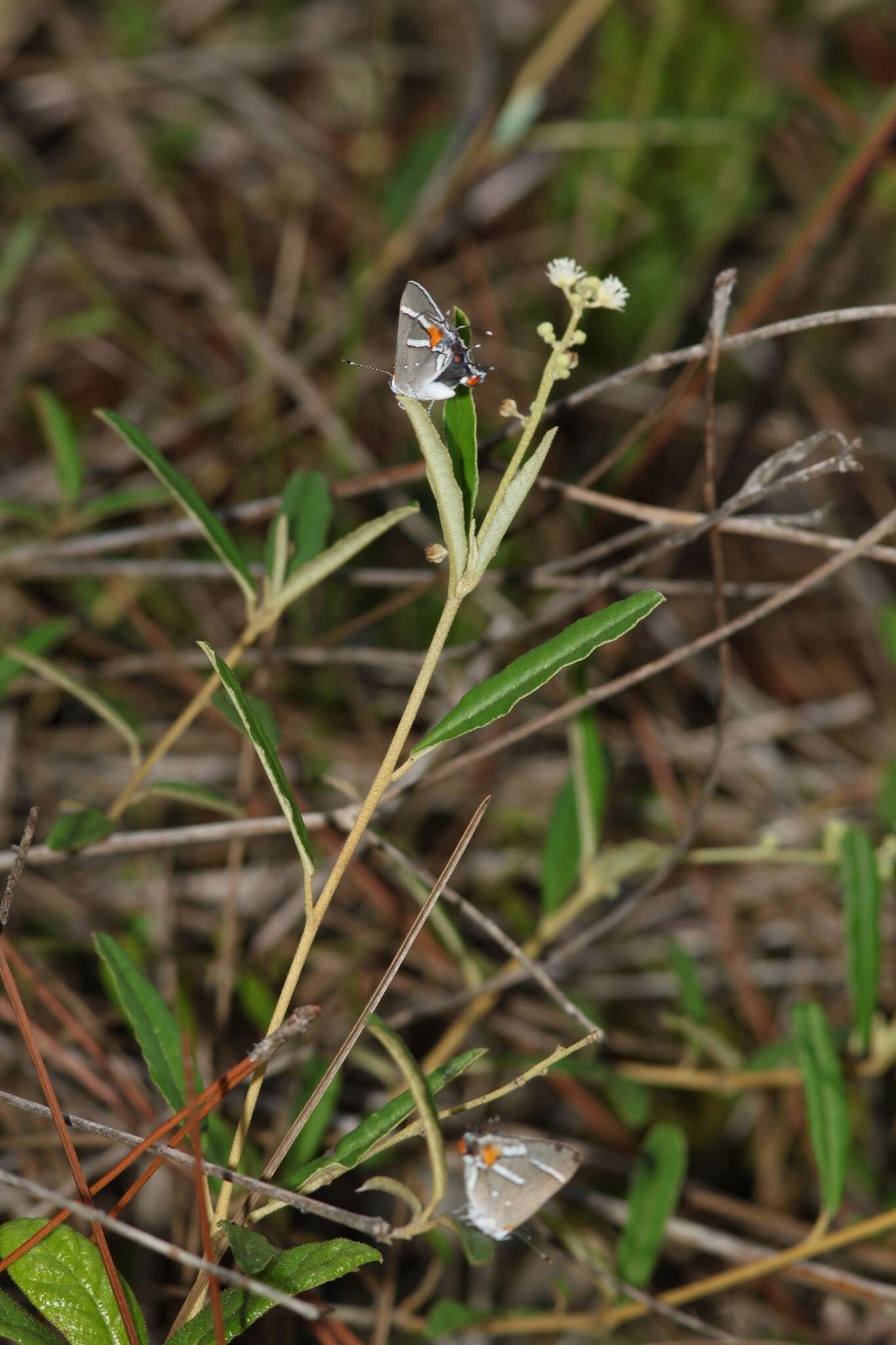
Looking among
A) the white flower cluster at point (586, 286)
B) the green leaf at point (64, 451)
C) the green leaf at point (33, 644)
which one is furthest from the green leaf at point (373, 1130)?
the green leaf at point (64, 451)

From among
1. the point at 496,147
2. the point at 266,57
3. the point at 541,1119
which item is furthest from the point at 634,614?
the point at 266,57

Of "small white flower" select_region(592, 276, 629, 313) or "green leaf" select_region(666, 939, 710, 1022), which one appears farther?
"green leaf" select_region(666, 939, 710, 1022)

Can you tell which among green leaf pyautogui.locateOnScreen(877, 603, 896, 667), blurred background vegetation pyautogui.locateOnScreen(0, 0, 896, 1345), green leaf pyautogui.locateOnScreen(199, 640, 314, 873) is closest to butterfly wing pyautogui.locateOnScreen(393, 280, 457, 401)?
green leaf pyautogui.locateOnScreen(199, 640, 314, 873)

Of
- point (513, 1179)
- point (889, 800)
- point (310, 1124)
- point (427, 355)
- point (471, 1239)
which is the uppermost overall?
point (427, 355)

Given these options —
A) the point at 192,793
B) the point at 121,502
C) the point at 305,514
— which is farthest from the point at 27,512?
the point at 192,793

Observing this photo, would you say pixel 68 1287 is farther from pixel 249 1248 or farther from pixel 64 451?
pixel 64 451

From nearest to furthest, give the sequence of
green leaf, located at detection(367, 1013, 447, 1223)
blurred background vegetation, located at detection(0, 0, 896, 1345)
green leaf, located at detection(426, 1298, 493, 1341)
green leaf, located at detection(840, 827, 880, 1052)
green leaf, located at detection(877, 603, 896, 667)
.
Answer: green leaf, located at detection(367, 1013, 447, 1223)
green leaf, located at detection(426, 1298, 493, 1341)
green leaf, located at detection(840, 827, 880, 1052)
blurred background vegetation, located at detection(0, 0, 896, 1345)
green leaf, located at detection(877, 603, 896, 667)

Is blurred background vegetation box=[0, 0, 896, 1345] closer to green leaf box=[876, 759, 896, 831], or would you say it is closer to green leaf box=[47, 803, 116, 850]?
green leaf box=[876, 759, 896, 831]
